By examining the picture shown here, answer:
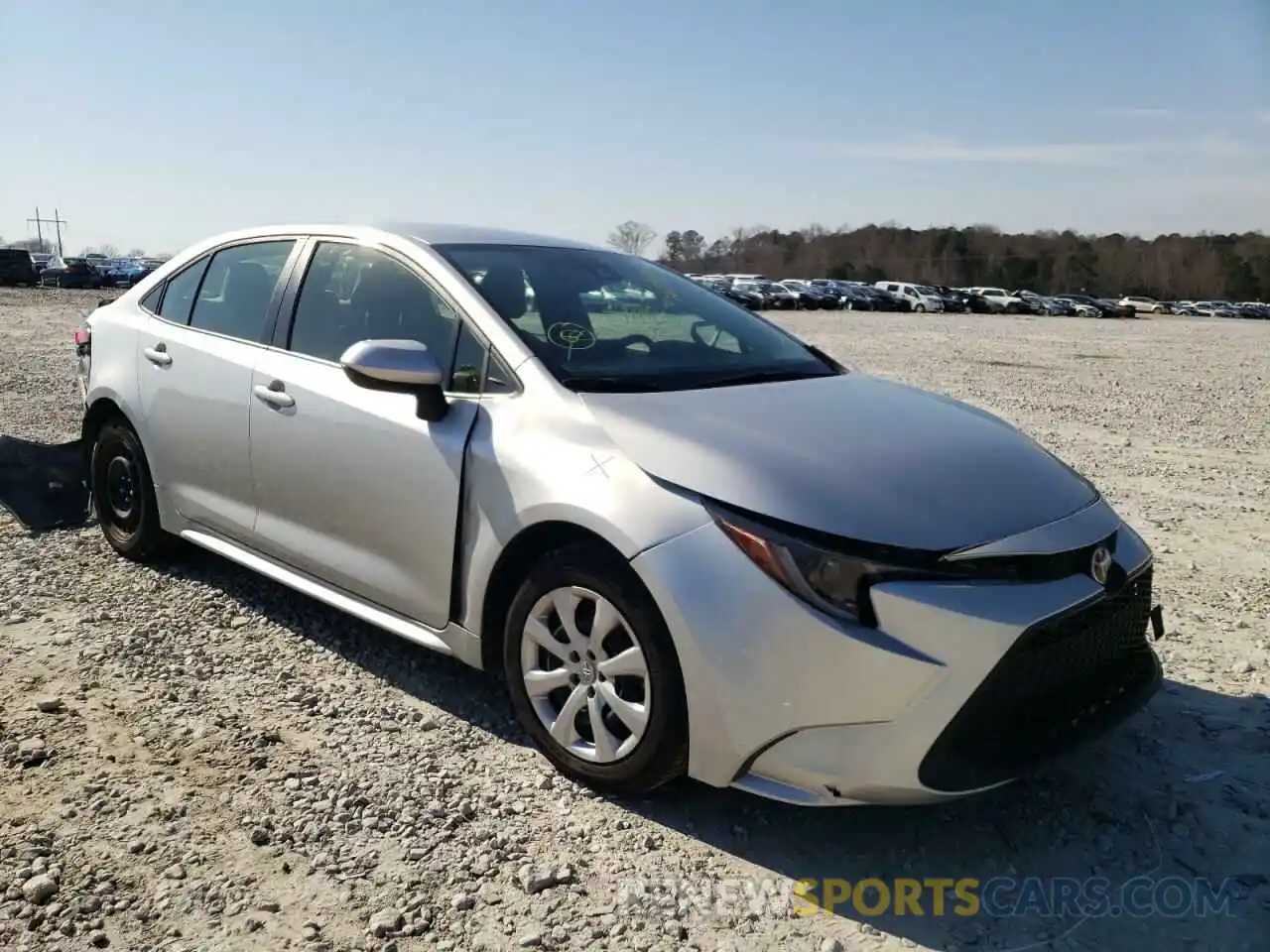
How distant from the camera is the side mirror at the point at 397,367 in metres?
3.15

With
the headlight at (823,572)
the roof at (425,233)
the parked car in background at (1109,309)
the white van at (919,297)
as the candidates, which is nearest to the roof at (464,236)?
the roof at (425,233)

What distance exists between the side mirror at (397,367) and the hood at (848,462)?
1.69 feet

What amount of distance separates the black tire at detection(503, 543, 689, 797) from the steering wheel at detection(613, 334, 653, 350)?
931 mm

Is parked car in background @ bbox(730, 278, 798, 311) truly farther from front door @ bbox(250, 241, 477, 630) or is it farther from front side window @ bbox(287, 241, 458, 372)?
front door @ bbox(250, 241, 477, 630)

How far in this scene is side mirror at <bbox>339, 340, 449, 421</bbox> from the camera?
3148 millimetres

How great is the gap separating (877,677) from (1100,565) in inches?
31.4

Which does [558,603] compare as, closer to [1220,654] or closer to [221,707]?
[221,707]

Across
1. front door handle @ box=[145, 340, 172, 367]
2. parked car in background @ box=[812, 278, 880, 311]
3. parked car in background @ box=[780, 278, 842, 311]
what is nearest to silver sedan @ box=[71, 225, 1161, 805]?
front door handle @ box=[145, 340, 172, 367]

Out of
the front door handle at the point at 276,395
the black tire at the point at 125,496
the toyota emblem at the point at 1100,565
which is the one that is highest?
the front door handle at the point at 276,395

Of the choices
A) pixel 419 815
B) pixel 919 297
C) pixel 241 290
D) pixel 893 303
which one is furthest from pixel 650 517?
pixel 919 297

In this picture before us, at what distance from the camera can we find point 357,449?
3.51 meters

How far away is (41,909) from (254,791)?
634 millimetres

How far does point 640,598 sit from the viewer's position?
8.98 feet

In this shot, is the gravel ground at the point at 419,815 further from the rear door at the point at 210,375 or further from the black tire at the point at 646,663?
the rear door at the point at 210,375
